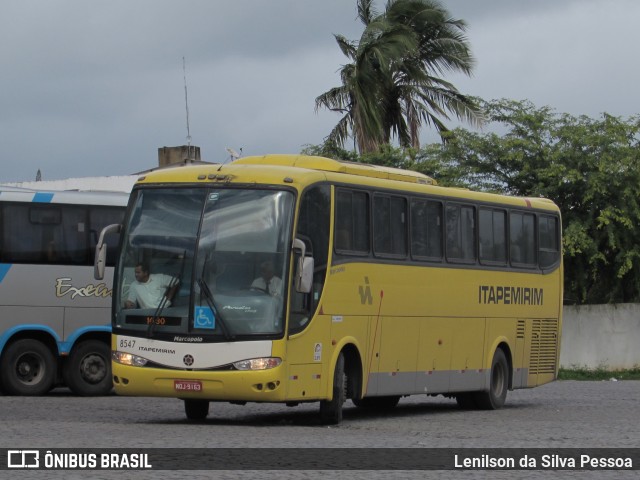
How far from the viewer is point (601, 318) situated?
39625mm

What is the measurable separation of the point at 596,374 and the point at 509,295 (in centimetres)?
1568

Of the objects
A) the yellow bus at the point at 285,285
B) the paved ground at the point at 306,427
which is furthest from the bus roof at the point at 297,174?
the paved ground at the point at 306,427

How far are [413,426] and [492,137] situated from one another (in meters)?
23.2

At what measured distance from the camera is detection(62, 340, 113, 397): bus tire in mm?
25719

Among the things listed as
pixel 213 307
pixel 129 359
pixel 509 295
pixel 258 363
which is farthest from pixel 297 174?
pixel 509 295

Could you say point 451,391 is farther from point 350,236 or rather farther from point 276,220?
point 276,220

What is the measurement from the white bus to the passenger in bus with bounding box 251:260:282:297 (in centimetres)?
839

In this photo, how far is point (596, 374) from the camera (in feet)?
129

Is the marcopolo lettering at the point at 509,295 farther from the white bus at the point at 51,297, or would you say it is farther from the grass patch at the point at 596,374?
the grass patch at the point at 596,374

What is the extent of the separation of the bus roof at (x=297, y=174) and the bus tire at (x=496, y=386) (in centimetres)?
305

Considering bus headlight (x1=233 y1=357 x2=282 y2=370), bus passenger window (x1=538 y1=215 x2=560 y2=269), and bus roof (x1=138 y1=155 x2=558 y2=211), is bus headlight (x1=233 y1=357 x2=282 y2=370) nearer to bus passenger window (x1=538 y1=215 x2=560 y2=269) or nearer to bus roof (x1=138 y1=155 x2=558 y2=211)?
bus roof (x1=138 y1=155 x2=558 y2=211)

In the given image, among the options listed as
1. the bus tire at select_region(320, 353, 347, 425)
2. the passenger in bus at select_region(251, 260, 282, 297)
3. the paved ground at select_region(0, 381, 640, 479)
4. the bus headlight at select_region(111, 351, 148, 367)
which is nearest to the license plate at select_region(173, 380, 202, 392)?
the paved ground at select_region(0, 381, 640, 479)

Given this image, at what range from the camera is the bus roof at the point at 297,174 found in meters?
18.6

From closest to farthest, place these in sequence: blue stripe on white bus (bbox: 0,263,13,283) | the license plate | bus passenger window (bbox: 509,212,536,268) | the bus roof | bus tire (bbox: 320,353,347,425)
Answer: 1. the license plate
2. the bus roof
3. bus tire (bbox: 320,353,347,425)
4. bus passenger window (bbox: 509,212,536,268)
5. blue stripe on white bus (bbox: 0,263,13,283)
